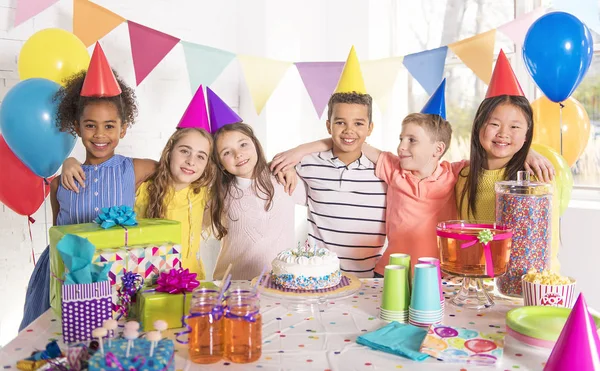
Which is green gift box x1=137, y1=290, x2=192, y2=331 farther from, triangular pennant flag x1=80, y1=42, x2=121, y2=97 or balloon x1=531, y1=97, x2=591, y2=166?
balloon x1=531, y1=97, x2=591, y2=166

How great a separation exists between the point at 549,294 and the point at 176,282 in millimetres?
897

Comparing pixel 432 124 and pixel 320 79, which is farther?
pixel 320 79

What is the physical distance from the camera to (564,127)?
236cm

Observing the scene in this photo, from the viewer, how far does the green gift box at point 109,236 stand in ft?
4.69

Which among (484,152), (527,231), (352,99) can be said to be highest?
(352,99)

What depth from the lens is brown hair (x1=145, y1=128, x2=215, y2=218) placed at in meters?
2.04

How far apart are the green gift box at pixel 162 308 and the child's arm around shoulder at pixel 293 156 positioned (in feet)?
3.08

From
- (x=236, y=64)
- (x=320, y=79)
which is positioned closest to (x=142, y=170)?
(x=320, y=79)

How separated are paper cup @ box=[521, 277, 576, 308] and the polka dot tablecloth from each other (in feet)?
0.27

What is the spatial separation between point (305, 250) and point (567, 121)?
→ 1351 mm

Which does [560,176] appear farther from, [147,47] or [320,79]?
[147,47]

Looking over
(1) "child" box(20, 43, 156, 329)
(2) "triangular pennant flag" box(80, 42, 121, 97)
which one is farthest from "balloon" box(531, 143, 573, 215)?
(2) "triangular pennant flag" box(80, 42, 121, 97)

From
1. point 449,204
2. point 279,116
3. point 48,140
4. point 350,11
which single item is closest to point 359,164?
point 449,204

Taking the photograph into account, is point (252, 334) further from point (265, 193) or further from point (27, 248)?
point (27, 248)
